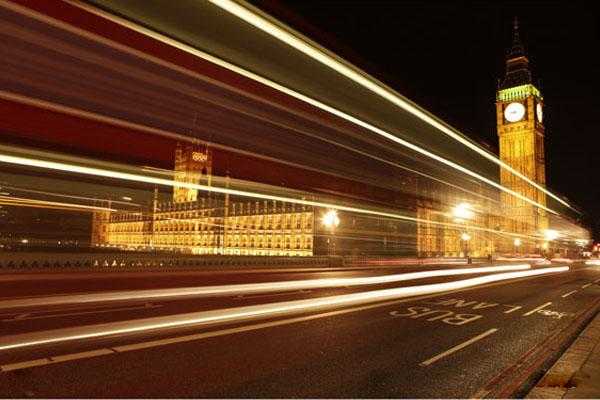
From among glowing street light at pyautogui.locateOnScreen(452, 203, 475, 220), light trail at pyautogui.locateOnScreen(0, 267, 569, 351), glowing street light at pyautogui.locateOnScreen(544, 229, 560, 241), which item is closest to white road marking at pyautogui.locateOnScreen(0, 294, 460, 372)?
light trail at pyautogui.locateOnScreen(0, 267, 569, 351)

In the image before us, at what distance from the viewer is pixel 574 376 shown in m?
5.65

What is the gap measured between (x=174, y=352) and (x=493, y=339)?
222 inches

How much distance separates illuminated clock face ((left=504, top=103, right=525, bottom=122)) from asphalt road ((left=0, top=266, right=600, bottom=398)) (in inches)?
4362

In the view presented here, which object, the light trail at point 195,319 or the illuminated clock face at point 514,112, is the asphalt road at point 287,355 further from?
the illuminated clock face at point 514,112

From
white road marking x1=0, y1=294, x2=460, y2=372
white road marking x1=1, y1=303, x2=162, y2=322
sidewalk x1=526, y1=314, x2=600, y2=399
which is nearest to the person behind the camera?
sidewalk x1=526, y1=314, x2=600, y2=399

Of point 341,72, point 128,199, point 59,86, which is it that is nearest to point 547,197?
point 341,72

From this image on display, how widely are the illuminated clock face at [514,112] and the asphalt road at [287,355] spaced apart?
111 meters

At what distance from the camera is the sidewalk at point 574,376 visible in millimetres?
4971

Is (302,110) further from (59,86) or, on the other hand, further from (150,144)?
(59,86)

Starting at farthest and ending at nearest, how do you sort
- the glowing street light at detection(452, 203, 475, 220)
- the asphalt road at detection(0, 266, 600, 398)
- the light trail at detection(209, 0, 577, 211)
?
the glowing street light at detection(452, 203, 475, 220) → the light trail at detection(209, 0, 577, 211) → the asphalt road at detection(0, 266, 600, 398)

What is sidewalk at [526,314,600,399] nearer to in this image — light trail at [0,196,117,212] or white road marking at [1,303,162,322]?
white road marking at [1,303,162,322]

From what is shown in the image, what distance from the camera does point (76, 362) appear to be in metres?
6.05

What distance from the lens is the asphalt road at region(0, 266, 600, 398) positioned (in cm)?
526

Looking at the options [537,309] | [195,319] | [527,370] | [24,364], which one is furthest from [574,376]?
[537,309]
